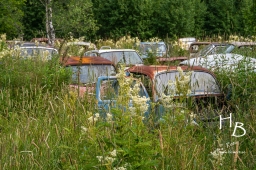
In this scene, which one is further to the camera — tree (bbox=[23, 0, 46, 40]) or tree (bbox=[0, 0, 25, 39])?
tree (bbox=[23, 0, 46, 40])

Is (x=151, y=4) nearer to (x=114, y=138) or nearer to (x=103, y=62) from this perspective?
(x=103, y=62)

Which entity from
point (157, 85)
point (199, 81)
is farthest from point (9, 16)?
point (157, 85)

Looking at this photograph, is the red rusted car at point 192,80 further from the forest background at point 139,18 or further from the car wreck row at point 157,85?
the forest background at point 139,18

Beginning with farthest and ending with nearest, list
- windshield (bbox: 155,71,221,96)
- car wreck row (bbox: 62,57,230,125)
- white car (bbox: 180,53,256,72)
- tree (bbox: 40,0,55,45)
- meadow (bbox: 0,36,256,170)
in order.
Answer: tree (bbox: 40,0,55,45) < white car (bbox: 180,53,256,72) < windshield (bbox: 155,71,221,96) < car wreck row (bbox: 62,57,230,125) < meadow (bbox: 0,36,256,170)

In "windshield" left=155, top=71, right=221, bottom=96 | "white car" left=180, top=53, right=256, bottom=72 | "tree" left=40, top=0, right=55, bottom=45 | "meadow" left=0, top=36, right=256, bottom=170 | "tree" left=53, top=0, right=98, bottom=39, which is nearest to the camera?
"meadow" left=0, top=36, right=256, bottom=170

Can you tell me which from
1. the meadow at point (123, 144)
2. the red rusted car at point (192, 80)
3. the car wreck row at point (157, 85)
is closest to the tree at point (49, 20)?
the car wreck row at point (157, 85)

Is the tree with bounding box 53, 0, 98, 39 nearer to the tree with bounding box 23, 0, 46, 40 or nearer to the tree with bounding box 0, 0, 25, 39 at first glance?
the tree with bounding box 0, 0, 25, 39

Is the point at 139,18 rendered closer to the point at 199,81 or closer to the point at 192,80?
the point at 199,81

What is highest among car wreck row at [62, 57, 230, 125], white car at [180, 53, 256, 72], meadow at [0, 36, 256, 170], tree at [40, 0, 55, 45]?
tree at [40, 0, 55, 45]

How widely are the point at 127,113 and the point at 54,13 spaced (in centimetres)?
2374

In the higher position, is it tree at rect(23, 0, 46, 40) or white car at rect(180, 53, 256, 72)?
tree at rect(23, 0, 46, 40)

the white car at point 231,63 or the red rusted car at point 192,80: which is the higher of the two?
the white car at point 231,63

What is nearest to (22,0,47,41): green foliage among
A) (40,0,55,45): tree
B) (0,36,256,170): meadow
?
(40,0,55,45): tree

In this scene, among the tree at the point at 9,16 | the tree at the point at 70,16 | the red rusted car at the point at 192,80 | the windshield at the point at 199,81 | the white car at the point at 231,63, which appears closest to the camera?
the red rusted car at the point at 192,80
